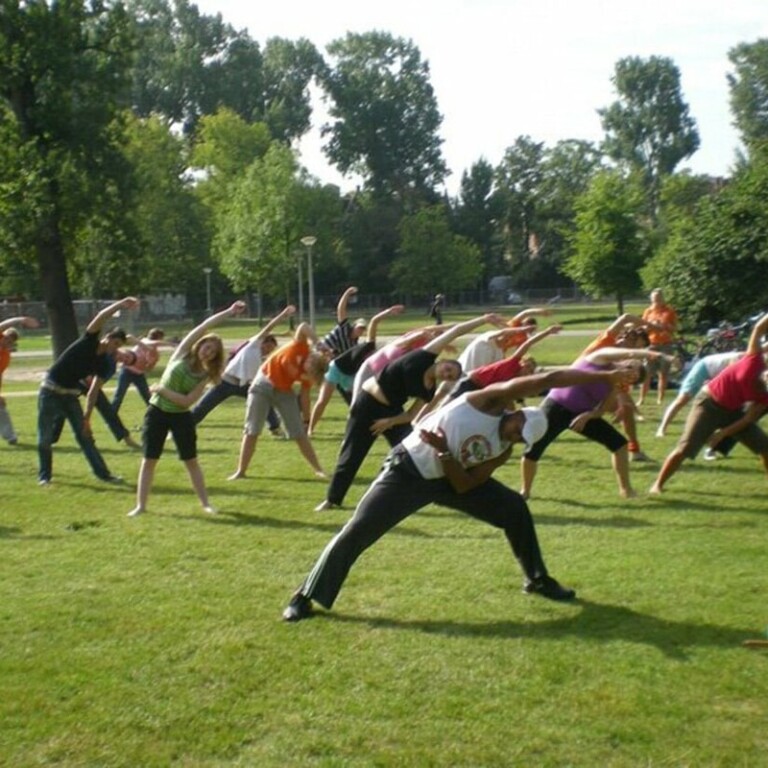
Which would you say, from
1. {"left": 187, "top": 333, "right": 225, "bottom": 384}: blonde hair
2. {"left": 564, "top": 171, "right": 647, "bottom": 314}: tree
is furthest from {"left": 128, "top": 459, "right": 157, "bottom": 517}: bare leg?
{"left": 564, "top": 171, "right": 647, "bottom": 314}: tree

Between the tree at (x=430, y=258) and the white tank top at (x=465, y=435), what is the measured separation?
72382 millimetres

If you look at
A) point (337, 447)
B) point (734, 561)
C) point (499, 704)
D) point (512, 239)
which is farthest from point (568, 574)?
point (512, 239)

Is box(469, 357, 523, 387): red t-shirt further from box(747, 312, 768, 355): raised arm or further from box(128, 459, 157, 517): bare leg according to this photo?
box(128, 459, 157, 517): bare leg

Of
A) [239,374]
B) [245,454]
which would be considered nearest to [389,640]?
[245,454]

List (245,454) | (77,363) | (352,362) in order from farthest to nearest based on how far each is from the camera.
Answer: (352,362)
(245,454)
(77,363)

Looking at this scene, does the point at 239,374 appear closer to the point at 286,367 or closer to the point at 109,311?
the point at 286,367

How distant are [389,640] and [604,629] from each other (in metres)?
1.32

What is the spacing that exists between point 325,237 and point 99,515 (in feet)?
199

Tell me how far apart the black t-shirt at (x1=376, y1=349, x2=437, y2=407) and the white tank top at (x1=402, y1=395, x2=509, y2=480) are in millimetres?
2723

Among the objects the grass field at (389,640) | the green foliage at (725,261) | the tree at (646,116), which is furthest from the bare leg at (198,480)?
the tree at (646,116)

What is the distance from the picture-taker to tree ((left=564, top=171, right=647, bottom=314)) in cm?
3922

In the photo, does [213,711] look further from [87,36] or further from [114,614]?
[87,36]

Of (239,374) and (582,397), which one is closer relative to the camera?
(582,397)

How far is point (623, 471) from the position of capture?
38.5ft
